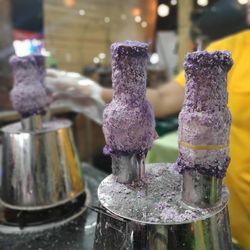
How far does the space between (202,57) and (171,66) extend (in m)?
2.22

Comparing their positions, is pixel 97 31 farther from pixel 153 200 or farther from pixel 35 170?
pixel 153 200

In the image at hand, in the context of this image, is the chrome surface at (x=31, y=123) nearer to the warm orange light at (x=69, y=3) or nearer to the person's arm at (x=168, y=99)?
the person's arm at (x=168, y=99)

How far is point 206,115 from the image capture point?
42 cm

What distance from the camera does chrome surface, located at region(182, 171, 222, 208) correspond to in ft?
1.49

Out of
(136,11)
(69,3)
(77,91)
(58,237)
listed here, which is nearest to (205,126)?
(58,237)

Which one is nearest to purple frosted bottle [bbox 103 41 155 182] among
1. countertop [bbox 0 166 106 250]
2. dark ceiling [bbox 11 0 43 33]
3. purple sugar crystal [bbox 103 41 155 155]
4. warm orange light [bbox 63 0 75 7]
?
purple sugar crystal [bbox 103 41 155 155]

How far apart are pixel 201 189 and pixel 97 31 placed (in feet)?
9.12

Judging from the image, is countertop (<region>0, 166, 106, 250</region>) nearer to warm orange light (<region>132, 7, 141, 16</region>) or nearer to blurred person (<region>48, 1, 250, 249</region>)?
blurred person (<region>48, 1, 250, 249</region>)

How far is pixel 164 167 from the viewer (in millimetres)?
622

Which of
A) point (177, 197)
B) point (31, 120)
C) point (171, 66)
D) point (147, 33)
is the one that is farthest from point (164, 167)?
point (171, 66)

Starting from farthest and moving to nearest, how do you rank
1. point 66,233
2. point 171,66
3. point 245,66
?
point 171,66 < point 245,66 < point 66,233

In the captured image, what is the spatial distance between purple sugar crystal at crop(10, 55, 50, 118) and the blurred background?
2.82ft

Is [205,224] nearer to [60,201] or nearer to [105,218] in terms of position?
[105,218]

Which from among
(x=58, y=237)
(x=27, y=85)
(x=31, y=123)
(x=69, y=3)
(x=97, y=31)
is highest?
(x=69, y=3)
